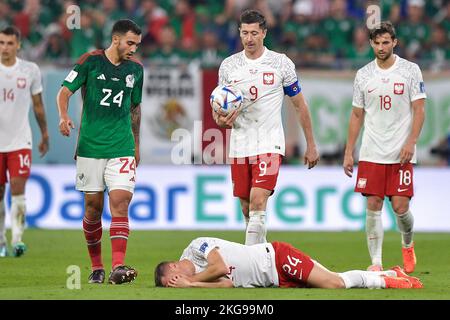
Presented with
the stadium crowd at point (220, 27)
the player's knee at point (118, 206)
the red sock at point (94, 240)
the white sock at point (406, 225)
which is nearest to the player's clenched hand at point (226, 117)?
the player's knee at point (118, 206)

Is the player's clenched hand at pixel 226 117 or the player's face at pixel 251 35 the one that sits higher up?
the player's face at pixel 251 35

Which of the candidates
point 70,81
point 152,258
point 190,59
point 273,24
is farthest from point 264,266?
point 273,24

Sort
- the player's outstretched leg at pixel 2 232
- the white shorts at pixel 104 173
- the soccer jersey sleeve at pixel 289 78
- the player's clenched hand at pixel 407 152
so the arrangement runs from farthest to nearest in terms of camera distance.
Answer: the player's outstretched leg at pixel 2 232
the player's clenched hand at pixel 407 152
the soccer jersey sleeve at pixel 289 78
the white shorts at pixel 104 173

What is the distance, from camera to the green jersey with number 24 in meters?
11.3

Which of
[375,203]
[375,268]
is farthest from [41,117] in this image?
[375,268]

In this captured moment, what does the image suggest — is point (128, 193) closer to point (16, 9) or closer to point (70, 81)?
point (70, 81)

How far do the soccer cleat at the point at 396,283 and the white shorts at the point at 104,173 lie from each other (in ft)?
8.37

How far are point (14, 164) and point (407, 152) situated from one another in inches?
202

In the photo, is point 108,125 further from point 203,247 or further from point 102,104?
point 203,247

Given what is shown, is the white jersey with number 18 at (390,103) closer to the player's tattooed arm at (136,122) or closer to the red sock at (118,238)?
the player's tattooed arm at (136,122)

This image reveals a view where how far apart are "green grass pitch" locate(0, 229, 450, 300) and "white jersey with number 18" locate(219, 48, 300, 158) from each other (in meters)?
1.70

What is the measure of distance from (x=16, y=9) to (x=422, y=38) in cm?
799

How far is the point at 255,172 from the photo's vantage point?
39.3ft

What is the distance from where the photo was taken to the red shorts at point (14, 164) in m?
15.0
